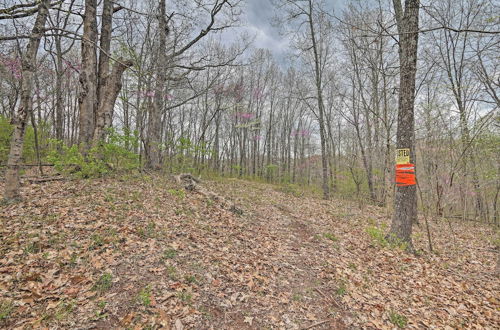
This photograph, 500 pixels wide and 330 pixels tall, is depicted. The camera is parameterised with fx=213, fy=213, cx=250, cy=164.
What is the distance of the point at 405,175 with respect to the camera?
4855mm

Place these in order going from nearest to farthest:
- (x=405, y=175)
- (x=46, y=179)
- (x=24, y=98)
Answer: (x=24, y=98), (x=405, y=175), (x=46, y=179)

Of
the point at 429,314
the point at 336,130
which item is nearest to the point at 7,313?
the point at 429,314

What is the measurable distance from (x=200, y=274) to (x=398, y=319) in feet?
9.39

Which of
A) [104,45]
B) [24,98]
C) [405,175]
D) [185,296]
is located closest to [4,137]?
[104,45]

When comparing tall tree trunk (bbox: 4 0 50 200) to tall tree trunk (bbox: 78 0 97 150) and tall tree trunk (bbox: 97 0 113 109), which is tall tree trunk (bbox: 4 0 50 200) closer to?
tall tree trunk (bbox: 78 0 97 150)

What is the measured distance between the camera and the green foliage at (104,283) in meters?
2.71

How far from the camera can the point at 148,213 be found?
5.00m

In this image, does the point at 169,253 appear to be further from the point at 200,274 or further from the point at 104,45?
the point at 104,45

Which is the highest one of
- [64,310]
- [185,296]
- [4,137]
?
[4,137]

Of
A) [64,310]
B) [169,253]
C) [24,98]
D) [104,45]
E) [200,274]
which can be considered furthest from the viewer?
[104,45]

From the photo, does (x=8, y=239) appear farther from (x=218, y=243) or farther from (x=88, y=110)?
(x=88, y=110)

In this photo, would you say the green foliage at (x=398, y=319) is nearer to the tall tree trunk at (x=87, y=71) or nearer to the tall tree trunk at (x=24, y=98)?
the tall tree trunk at (x=24, y=98)

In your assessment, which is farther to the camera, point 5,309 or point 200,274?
point 200,274

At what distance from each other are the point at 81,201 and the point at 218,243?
3.31 metres
